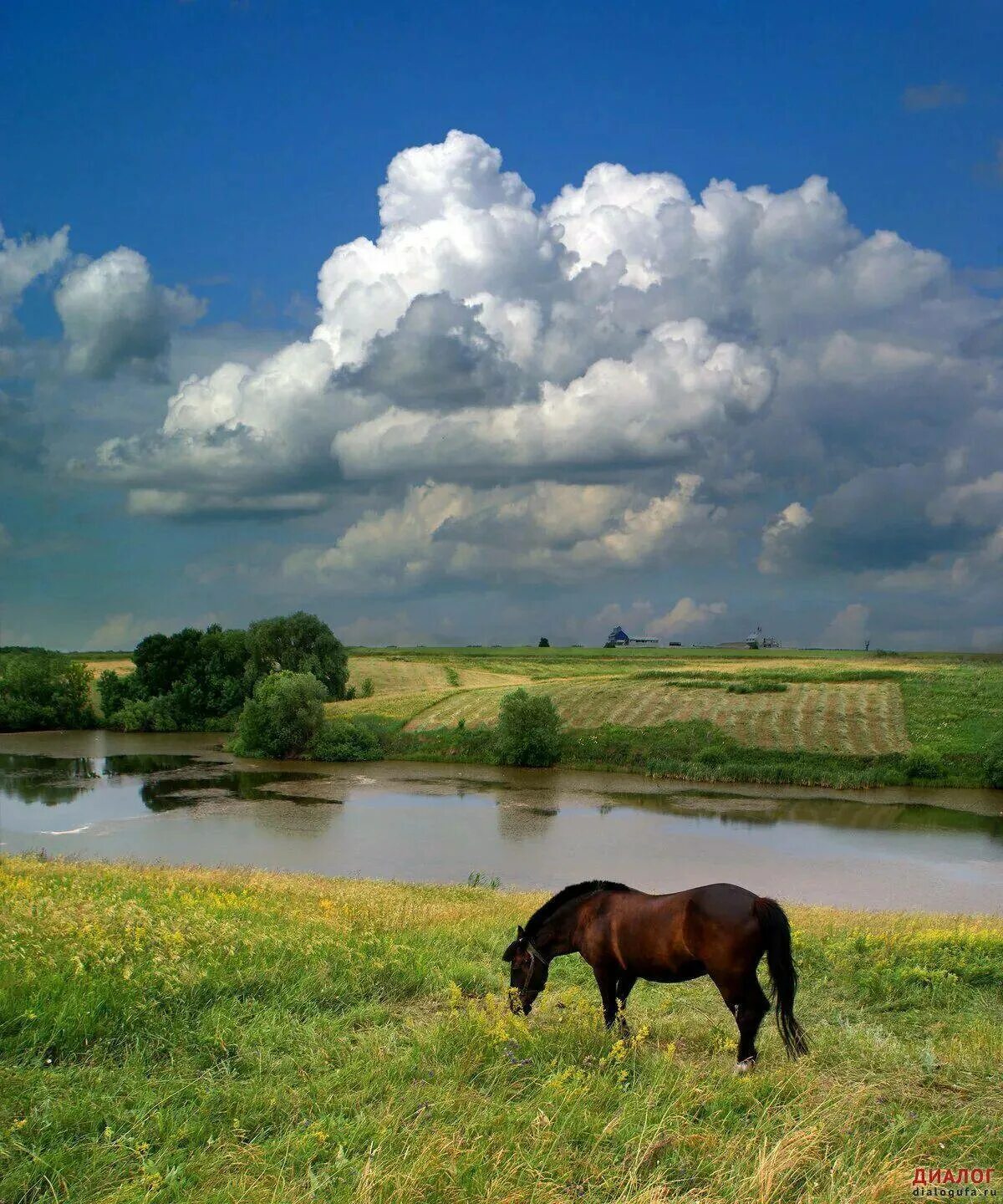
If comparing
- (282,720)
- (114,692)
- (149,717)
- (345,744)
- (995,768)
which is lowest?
(995,768)

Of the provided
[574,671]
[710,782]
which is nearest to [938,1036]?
[710,782]

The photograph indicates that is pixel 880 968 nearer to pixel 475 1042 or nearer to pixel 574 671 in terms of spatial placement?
pixel 475 1042

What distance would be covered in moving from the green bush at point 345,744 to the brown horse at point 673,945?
48359 mm

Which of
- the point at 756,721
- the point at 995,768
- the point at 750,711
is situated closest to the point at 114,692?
the point at 750,711

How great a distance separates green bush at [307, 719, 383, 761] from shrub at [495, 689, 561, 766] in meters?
8.79

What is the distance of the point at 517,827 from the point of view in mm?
34688

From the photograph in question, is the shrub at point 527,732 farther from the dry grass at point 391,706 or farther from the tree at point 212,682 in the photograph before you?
the tree at point 212,682

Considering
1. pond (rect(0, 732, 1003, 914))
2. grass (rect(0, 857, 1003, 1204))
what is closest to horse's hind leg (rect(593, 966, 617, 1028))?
grass (rect(0, 857, 1003, 1204))

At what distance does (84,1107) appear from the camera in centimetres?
476

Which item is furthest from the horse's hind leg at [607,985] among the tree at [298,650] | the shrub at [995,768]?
the tree at [298,650]

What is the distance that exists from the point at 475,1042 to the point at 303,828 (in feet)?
99.0

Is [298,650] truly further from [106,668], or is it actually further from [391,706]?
[106,668]

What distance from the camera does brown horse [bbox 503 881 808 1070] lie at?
608 cm

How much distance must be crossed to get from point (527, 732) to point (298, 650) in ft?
94.5
